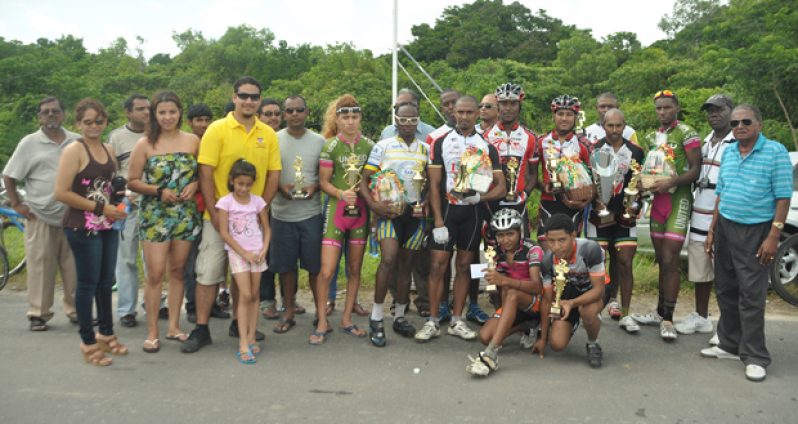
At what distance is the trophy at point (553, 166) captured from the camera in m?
6.02

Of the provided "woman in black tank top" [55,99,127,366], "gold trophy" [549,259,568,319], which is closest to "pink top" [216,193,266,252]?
"woman in black tank top" [55,99,127,366]

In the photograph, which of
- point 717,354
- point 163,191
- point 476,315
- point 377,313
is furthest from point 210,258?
point 717,354

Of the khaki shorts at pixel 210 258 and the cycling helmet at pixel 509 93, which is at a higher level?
the cycling helmet at pixel 509 93

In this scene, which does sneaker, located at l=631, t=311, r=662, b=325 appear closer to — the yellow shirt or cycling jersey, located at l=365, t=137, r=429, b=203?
cycling jersey, located at l=365, t=137, r=429, b=203

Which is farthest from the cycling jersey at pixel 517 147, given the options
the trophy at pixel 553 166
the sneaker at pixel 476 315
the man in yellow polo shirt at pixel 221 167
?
the man in yellow polo shirt at pixel 221 167

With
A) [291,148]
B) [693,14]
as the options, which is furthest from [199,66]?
[291,148]

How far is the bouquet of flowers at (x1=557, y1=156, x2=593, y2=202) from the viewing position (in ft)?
19.4

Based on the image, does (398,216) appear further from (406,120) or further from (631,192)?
(631,192)

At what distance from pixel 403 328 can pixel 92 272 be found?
266 centimetres

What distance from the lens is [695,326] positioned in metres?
5.98

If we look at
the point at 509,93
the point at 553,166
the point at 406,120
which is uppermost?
the point at 509,93

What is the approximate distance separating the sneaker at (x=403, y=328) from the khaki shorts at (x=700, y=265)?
104 inches

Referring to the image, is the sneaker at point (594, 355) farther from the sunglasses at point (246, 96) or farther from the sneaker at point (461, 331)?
the sunglasses at point (246, 96)

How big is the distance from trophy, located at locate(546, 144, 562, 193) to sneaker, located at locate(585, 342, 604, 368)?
1576 millimetres
